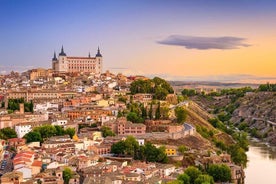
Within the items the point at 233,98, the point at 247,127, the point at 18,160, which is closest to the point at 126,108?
the point at 18,160

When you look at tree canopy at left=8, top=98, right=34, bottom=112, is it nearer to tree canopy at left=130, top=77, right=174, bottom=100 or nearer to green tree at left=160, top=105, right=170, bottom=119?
green tree at left=160, top=105, right=170, bottom=119

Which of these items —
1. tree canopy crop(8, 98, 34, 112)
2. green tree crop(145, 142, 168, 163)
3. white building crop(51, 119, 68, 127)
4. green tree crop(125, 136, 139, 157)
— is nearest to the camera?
green tree crop(125, 136, 139, 157)

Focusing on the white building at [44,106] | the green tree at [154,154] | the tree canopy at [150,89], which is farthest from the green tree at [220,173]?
the tree canopy at [150,89]

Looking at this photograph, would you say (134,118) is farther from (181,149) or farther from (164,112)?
(181,149)

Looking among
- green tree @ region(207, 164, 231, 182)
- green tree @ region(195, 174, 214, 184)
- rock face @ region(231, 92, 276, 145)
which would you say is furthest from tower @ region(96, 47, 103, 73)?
green tree @ region(195, 174, 214, 184)

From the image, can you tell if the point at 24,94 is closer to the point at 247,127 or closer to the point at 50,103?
the point at 50,103

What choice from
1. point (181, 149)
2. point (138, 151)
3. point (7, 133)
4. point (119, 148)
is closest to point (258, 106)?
point (181, 149)

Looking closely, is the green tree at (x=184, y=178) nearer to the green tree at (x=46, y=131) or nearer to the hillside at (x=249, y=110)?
the green tree at (x=46, y=131)
